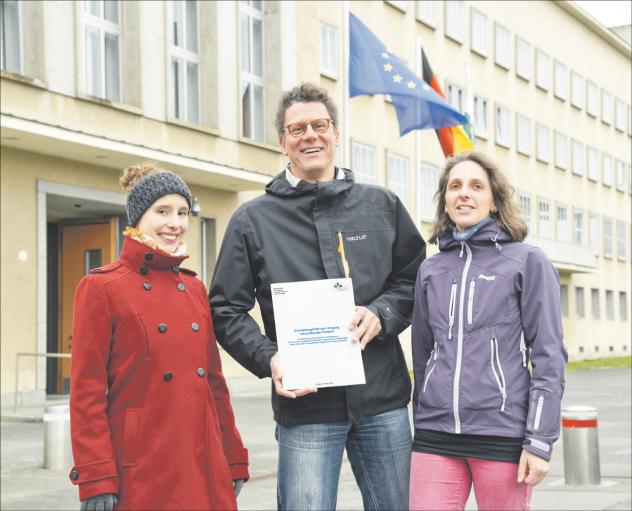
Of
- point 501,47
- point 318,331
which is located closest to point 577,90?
point 501,47

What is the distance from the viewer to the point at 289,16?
93.9 ft

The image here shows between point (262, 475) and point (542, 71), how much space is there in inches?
A: 1616

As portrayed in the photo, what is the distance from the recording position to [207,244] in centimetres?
2669

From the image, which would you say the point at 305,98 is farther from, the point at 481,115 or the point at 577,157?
the point at 577,157

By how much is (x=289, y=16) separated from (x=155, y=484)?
2518 centimetres

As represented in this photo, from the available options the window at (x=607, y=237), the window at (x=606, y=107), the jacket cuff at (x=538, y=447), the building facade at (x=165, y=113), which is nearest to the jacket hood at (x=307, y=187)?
the jacket cuff at (x=538, y=447)

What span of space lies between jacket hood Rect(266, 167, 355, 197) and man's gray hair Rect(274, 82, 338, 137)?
0.72ft

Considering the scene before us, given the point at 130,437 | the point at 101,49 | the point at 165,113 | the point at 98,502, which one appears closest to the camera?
the point at 98,502

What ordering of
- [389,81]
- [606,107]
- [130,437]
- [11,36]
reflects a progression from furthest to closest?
1. [606,107]
2. [389,81]
3. [11,36]
4. [130,437]

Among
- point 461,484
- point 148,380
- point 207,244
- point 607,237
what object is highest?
point 607,237

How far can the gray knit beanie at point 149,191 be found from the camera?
179 inches

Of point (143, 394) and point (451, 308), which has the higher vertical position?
point (451, 308)

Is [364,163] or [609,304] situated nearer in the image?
[364,163]

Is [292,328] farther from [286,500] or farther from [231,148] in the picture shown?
[231,148]
